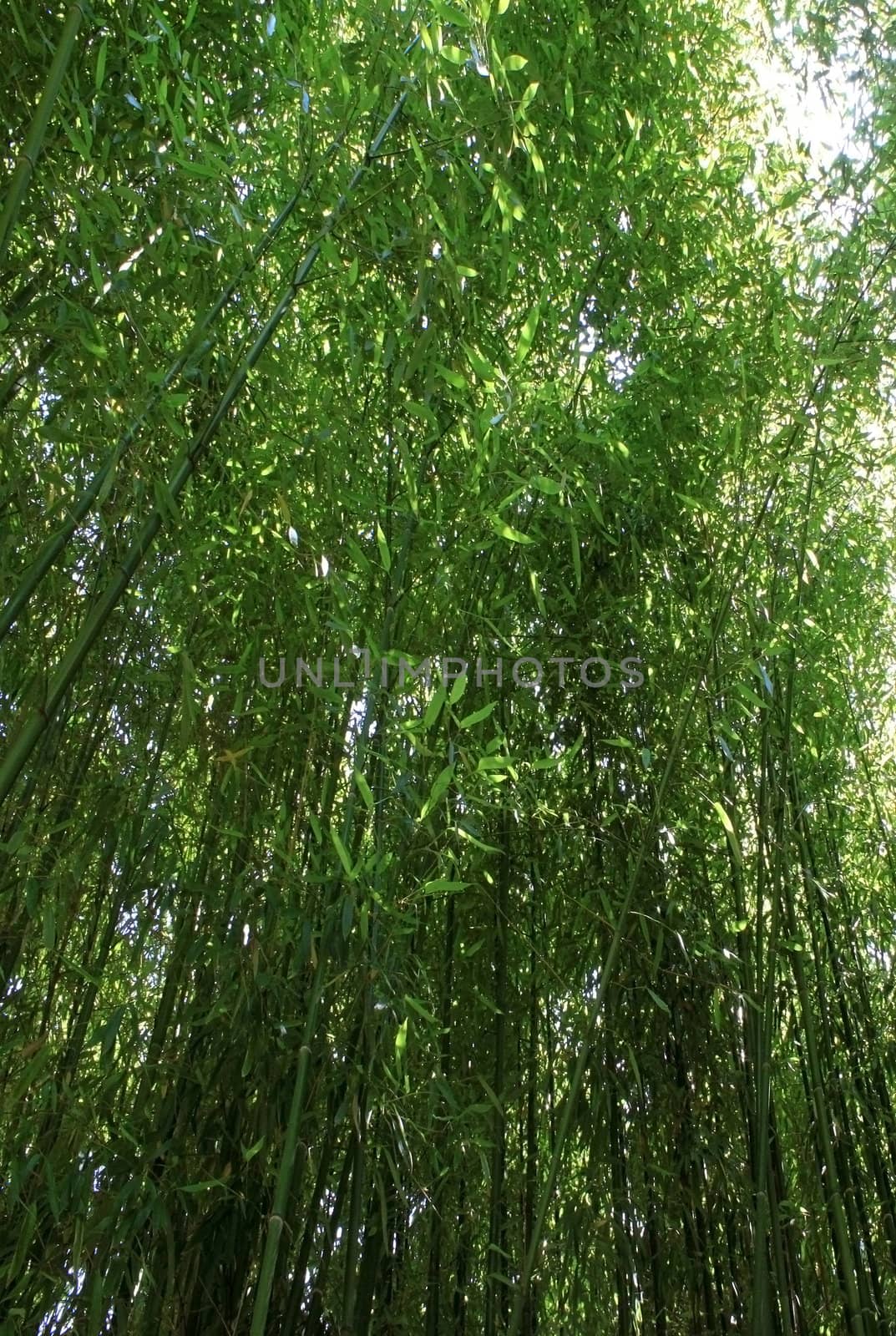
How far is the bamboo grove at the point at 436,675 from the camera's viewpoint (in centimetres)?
194

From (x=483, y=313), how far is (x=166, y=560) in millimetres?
881

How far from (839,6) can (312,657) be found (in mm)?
2051

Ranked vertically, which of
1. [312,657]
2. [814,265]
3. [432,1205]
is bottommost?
[432,1205]

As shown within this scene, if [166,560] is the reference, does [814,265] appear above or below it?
above

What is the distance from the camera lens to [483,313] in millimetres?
2473

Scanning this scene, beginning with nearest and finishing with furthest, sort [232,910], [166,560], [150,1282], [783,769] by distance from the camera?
[150,1282] → [232,910] → [166,560] → [783,769]

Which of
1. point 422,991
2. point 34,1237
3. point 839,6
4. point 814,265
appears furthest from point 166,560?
point 839,6

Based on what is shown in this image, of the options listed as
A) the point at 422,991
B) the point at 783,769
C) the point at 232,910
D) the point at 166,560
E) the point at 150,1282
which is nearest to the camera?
the point at 150,1282

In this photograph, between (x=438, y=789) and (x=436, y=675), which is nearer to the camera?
(x=438, y=789)

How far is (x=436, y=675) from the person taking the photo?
2.17m

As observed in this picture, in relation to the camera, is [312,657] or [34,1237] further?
[312,657]

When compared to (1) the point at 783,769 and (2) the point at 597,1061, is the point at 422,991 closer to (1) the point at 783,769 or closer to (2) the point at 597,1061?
(2) the point at 597,1061

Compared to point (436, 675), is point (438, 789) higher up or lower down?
lower down

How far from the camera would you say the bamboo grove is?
6.36 feet
